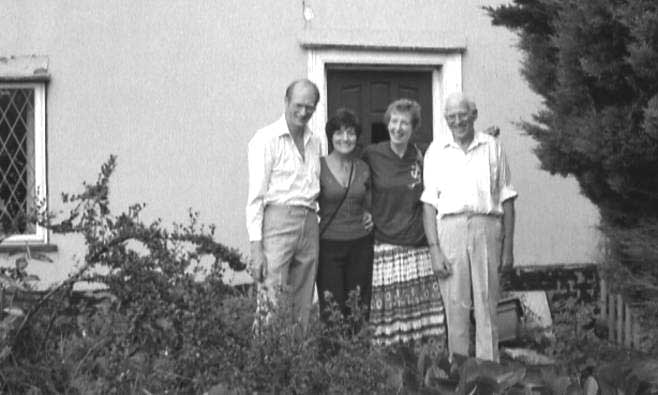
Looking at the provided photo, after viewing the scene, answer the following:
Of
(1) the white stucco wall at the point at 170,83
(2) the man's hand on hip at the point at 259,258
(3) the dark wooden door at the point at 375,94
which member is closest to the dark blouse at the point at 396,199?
(2) the man's hand on hip at the point at 259,258

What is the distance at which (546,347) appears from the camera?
8.56m

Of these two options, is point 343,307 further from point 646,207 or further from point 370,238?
point 646,207

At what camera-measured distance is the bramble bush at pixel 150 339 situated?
4.73 m

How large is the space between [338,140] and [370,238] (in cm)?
60

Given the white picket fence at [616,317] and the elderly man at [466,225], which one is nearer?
the elderly man at [466,225]

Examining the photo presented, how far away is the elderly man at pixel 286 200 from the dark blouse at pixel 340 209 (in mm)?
144

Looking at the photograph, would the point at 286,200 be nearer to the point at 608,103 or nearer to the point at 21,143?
the point at 608,103

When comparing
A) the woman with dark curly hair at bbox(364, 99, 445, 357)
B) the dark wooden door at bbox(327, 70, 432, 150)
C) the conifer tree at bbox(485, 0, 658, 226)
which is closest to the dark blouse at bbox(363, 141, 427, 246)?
the woman with dark curly hair at bbox(364, 99, 445, 357)

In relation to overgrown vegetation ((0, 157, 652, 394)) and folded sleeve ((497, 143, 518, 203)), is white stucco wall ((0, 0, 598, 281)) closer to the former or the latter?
folded sleeve ((497, 143, 518, 203))

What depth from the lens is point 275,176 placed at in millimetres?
7609

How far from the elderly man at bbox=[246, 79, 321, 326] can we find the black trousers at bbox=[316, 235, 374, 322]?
12 cm

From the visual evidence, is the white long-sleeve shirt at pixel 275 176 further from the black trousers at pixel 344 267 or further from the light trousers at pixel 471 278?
the light trousers at pixel 471 278

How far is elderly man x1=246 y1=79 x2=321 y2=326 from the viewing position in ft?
24.7

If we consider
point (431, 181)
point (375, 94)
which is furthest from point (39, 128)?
point (431, 181)
